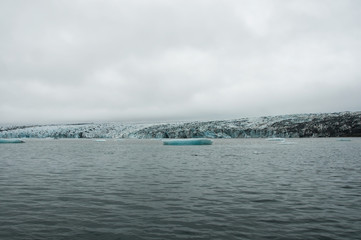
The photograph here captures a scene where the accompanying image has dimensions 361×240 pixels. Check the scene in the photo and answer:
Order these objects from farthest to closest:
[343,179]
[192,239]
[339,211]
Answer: [343,179]
[339,211]
[192,239]

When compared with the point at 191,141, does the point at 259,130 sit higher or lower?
higher

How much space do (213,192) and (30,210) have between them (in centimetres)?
704

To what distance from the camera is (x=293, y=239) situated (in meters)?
6.98

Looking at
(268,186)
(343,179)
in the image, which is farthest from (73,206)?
(343,179)

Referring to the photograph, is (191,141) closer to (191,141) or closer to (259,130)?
(191,141)

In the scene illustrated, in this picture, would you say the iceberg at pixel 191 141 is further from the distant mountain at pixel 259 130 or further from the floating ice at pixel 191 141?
the distant mountain at pixel 259 130

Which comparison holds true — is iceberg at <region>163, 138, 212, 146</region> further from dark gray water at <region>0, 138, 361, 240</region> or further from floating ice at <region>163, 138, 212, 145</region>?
dark gray water at <region>0, 138, 361, 240</region>

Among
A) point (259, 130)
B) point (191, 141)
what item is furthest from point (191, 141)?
point (259, 130)

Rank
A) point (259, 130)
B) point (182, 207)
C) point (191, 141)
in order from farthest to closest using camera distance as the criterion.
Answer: point (259, 130)
point (191, 141)
point (182, 207)

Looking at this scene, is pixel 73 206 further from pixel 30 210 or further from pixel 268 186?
pixel 268 186

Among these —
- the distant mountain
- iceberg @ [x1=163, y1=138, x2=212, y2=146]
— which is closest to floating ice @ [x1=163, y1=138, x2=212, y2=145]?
iceberg @ [x1=163, y1=138, x2=212, y2=146]

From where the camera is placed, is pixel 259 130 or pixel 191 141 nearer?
pixel 191 141

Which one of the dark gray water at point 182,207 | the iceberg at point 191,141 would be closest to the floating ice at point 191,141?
the iceberg at point 191,141

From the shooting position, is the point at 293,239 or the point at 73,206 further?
the point at 73,206
